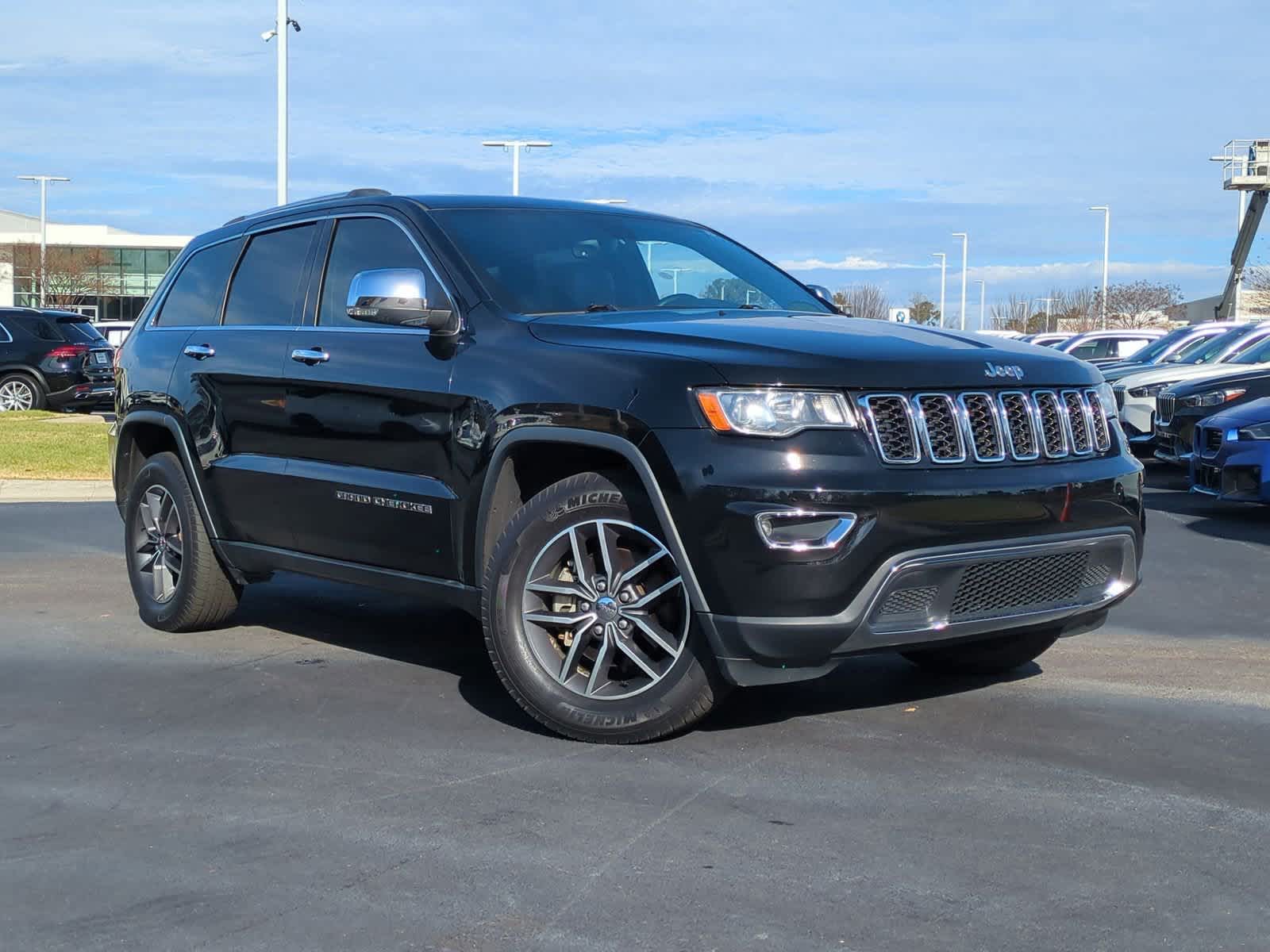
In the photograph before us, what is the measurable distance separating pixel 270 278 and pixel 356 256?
64cm

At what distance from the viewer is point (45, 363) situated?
22547mm

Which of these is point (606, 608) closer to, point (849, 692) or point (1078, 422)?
point (849, 692)

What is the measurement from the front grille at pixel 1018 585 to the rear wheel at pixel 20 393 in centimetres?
2021

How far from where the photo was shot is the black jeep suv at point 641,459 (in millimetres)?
4441

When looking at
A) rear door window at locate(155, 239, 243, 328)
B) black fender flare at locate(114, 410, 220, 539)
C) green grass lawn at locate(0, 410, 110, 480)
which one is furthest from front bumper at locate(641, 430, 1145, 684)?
green grass lawn at locate(0, 410, 110, 480)

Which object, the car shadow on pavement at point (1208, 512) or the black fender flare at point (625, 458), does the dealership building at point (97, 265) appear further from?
the black fender flare at point (625, 458)

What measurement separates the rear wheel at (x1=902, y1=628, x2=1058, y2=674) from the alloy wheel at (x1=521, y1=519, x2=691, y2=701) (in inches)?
51.7

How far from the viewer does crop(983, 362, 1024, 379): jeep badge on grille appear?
476cm

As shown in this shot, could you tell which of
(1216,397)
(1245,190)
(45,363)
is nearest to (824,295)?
(1216,397)

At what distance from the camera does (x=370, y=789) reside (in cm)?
450

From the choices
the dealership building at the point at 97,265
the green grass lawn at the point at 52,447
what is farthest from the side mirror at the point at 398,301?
the dealership building at the point at 97,265

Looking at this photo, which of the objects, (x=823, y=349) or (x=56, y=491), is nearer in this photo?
(x=823, y=349)

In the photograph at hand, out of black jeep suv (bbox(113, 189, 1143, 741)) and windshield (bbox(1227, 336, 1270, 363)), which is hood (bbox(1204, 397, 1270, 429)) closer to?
windshield (bbox(1227, 336, 1270, 363))

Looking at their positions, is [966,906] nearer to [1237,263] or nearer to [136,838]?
[136,838]
